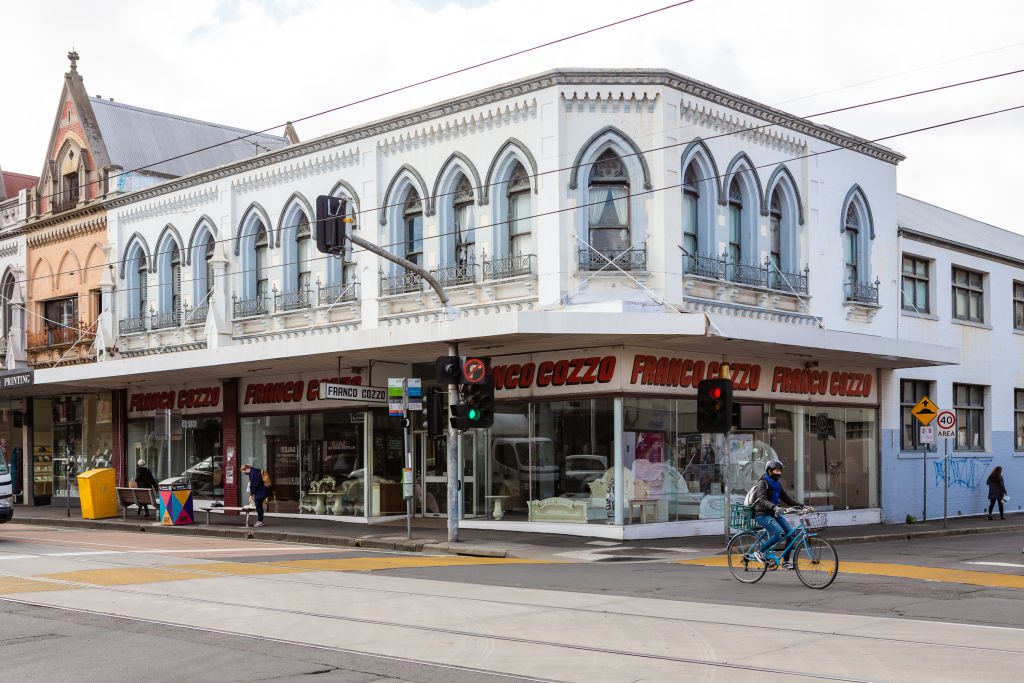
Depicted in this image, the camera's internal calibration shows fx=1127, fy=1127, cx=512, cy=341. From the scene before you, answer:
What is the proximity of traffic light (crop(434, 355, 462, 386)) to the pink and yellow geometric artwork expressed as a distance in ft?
30.1

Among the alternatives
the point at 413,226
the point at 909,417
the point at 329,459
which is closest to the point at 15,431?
the point at 329,459

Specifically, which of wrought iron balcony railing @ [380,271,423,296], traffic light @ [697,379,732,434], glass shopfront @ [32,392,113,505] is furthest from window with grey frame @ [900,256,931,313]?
glass shopfront @ [32,392,113,505]

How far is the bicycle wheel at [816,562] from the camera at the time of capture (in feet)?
45.7

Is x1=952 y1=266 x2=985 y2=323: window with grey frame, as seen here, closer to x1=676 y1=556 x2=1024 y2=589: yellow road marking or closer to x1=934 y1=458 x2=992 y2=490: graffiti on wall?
x1=934 y1=458 x2=992 y2=490: graffiti on wall

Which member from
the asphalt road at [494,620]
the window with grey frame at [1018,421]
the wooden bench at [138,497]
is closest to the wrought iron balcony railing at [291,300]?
the wooden bench at [138,497]

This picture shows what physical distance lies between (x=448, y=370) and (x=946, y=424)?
13.4 metres

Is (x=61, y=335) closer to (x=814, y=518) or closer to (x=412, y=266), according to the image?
(x=412, y=266)

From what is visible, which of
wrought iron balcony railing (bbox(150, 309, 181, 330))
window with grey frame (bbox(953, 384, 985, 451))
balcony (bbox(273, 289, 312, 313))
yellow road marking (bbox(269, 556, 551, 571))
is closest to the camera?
yellow road marking (bbox(269, 556, 551, 571))

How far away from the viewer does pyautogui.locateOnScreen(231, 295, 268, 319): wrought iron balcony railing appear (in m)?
29.0

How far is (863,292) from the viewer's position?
2761 centimetres

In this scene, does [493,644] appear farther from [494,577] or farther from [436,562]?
[436,562]

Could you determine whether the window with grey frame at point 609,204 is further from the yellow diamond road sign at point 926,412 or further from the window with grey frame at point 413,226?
the yellow diamond road sign at point 926,412

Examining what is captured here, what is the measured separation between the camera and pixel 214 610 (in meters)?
12.3

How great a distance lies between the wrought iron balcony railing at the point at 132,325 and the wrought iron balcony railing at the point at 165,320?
0.53m
